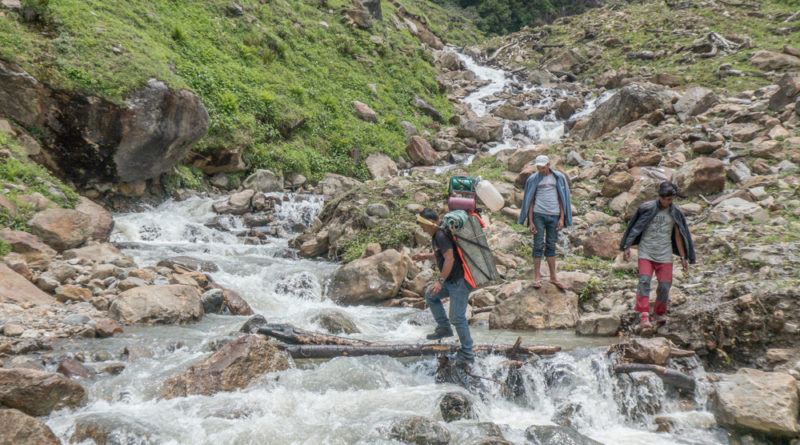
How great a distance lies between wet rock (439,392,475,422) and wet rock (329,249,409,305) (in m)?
4.34

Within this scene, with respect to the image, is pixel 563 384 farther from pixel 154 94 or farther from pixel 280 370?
pixel 154 94

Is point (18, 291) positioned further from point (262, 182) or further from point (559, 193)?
point (262, 182)

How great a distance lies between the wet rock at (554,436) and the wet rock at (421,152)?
15.5m

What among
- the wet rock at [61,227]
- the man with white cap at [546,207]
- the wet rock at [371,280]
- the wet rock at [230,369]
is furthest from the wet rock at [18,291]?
the man with white cap at [546,207]

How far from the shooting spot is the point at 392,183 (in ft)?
43.9

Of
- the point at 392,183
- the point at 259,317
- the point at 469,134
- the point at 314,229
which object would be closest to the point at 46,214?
the point at 259,317

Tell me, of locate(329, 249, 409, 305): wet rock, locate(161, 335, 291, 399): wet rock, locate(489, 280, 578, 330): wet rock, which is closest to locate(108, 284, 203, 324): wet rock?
locate(161, 335, 291, 399): wet rock

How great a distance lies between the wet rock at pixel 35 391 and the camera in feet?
13.9

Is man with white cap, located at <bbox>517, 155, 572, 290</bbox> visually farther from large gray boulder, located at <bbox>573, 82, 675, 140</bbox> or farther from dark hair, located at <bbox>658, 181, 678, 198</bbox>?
large gray boulder, located at <bbox>573, 82, 675, 140</bbox>

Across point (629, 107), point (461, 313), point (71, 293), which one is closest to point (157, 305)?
point (71, 293)

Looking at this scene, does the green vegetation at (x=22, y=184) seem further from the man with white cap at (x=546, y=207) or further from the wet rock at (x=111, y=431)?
the man with white cap at (x=546, y=207)

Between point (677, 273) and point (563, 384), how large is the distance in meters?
3.25

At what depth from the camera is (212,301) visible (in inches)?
320

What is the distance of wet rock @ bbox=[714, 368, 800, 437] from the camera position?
414 centimetres
